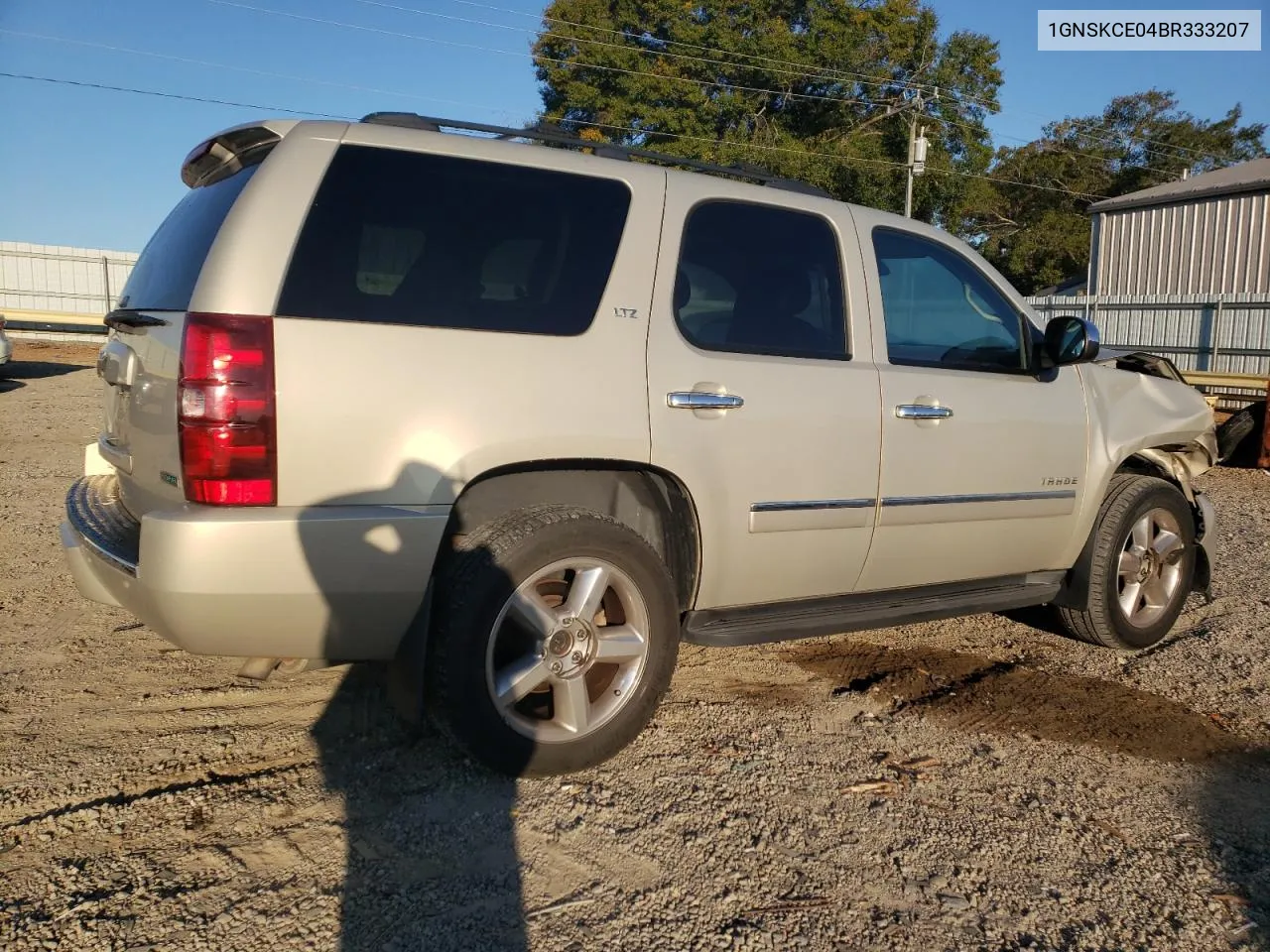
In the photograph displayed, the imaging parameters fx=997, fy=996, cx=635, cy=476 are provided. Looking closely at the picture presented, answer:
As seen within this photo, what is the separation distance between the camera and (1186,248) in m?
22.8

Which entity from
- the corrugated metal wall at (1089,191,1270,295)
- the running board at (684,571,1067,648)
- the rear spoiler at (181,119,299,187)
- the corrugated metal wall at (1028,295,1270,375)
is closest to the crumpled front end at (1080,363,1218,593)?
the running board at (684,571,1067,648)

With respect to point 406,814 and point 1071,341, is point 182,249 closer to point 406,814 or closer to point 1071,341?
point 406,814

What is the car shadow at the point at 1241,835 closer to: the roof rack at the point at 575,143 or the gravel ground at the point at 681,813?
the gravel ground at the point at 681,813

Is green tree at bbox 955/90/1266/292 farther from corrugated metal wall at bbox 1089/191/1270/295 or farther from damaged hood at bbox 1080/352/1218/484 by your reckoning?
damaged hood at bbox 1080/352/1218/484

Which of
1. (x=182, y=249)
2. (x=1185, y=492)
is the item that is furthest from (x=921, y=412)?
(x=182, y=249)

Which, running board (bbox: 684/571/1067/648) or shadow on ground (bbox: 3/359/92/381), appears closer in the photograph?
running board (bbox: 684/571/1067/648)

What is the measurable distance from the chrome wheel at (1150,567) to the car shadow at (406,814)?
→ 10.3 ft

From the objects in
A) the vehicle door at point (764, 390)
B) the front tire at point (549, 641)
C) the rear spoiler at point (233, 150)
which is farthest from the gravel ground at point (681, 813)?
the rear spoiler at point (233, 150)

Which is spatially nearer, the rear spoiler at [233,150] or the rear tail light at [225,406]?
the rear tail light at [225,406]

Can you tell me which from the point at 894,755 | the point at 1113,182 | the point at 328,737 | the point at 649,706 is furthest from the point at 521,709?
the point at 1113,182

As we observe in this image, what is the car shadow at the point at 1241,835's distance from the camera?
2467 mm

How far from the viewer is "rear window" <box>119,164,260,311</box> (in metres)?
2.86

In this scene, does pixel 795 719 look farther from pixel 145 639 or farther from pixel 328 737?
pixel 145 639

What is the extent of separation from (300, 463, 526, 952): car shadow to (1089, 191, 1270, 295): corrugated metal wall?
22.9 meters
